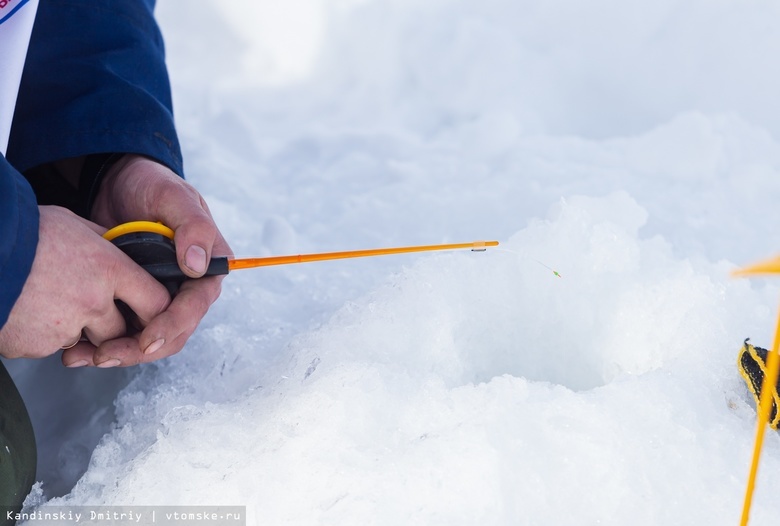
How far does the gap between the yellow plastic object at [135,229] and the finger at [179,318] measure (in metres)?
0.09

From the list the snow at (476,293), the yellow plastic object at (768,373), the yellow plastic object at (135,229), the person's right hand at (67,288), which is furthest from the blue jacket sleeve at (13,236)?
the yellow plastic object at (768,373)

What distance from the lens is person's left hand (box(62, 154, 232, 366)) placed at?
100 centimetres

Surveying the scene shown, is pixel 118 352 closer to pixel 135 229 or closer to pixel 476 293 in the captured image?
pixel 135 229

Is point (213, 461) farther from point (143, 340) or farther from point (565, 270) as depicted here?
point (565, 270)

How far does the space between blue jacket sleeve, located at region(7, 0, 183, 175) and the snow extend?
16.3 inches

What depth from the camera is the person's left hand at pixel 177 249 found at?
39.3 inches

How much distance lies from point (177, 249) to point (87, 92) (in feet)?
1.51

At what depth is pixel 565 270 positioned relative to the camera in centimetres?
130

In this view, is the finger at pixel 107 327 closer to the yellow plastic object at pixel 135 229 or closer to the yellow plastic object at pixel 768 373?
the yellow plastic object at pixel 135 229

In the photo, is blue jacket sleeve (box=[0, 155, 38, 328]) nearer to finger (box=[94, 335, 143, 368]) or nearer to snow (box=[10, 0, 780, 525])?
finger (box=[94, 335, 143, 368])

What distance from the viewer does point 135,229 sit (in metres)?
0.99

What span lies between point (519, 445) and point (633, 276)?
535 millimetres

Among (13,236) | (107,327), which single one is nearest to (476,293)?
(107,327)

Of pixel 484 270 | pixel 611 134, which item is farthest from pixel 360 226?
pixel 611 134
